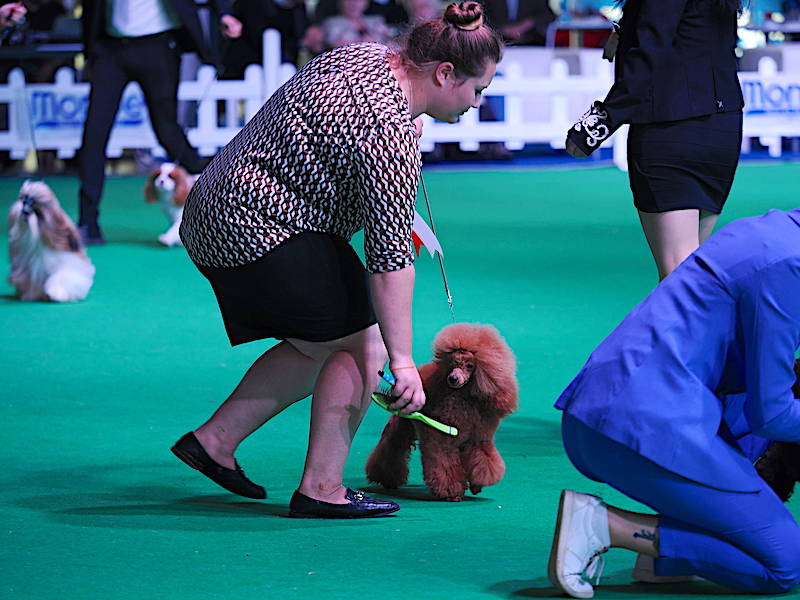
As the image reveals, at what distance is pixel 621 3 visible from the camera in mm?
3930

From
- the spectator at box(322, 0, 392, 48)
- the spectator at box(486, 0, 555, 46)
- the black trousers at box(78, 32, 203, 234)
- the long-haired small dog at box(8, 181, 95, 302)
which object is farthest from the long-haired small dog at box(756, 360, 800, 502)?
the spectator at box(486, 0, 555, 46)

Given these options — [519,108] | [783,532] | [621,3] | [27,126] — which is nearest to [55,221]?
[621,3]

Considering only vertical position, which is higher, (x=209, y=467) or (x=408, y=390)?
(x=408, y=390)

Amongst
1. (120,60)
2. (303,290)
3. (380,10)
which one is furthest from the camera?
(380,10)

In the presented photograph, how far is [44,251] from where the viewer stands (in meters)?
6.53

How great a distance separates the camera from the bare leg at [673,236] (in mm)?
3762

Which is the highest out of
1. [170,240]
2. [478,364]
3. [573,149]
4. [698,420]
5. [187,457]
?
[573,149]

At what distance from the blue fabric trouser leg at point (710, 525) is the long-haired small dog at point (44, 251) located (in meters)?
4.29

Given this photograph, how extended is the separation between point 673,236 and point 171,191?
511cm

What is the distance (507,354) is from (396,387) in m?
0.45

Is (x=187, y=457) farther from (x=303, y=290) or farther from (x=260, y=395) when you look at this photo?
(x=303, y=290)

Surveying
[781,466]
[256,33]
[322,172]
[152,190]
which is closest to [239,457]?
[322,172]

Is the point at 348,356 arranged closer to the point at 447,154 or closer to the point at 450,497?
the point at 450,497

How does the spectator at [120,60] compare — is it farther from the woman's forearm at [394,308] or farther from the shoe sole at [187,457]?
the woman's forearm at [394,308]
